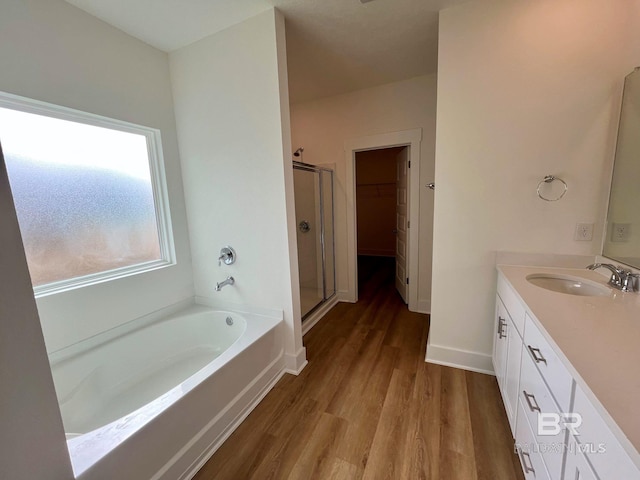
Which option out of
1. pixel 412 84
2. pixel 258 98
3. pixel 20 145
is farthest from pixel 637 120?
pixel 20 145

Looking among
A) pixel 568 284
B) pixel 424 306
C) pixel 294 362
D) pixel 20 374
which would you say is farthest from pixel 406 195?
pixel 20 374

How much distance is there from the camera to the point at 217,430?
56.9 inches

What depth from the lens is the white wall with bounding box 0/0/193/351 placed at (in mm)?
1421

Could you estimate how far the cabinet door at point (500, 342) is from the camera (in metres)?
1.55

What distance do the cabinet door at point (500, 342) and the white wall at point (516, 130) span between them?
0.13 m

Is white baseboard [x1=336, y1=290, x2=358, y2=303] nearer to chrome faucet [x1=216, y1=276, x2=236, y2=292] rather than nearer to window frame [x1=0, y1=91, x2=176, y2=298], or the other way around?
chrome faucet [x1=216, y1=276, x2=236, y2=292]

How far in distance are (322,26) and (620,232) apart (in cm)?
235

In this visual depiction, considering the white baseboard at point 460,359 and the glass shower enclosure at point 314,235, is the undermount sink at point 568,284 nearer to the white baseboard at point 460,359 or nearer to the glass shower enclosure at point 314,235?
the white baseboard at point 460,359

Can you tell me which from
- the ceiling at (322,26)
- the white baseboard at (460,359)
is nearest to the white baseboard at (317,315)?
the white baseboard at (460,359)

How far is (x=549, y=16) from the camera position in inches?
59.9

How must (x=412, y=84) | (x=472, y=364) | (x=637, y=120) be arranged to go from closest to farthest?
(x=637, y=120), (x=472, y=364), (x=412, y=84)

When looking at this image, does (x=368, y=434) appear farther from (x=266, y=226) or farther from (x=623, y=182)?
(x=623, y=182)

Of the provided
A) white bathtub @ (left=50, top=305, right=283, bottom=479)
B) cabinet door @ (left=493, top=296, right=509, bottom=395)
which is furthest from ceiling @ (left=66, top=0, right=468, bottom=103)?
white bathtub @ (left=50, top=305, right=283, bottom=479)

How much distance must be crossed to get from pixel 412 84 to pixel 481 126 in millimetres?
1305
